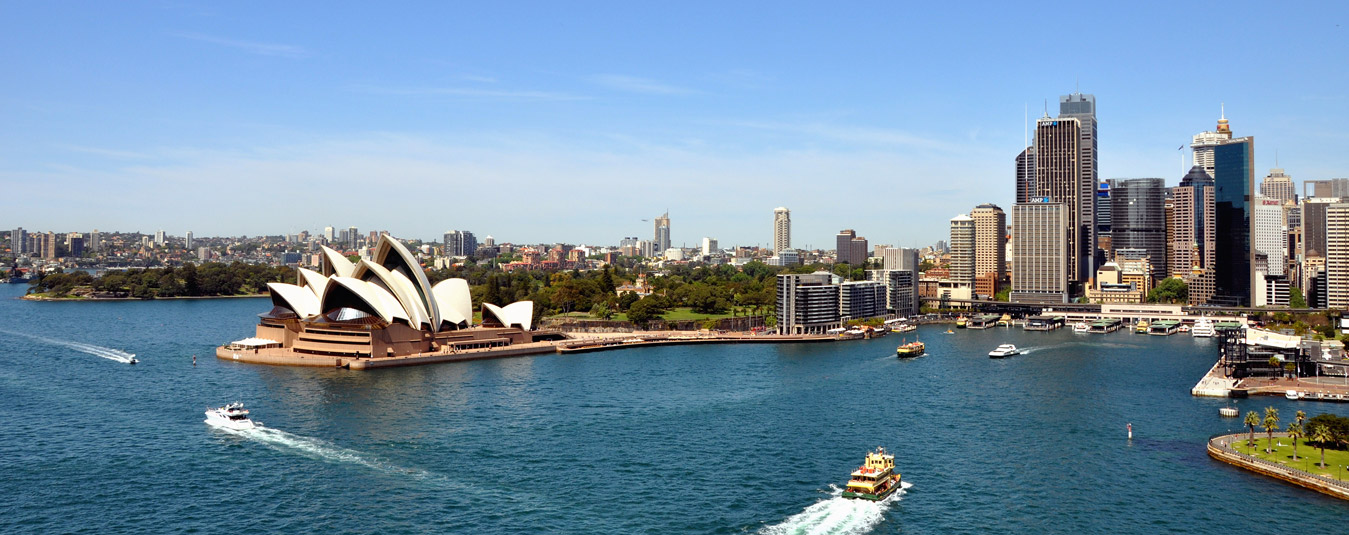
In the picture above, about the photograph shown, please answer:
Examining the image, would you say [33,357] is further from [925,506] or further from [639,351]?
[925,506]

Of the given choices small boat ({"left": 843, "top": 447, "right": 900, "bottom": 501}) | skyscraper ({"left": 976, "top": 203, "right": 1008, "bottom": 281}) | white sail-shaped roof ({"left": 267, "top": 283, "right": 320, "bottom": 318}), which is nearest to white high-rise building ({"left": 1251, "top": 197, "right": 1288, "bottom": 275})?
skyscraper ({"left": 976, "top": 203, "right": 1008, "bottom": 281})

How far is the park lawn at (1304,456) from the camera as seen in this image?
2148cm

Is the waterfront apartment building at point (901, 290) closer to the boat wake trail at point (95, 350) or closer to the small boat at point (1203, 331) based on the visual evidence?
the small boat at point (1203, 331)

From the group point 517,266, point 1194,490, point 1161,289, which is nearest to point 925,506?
point 1194,490

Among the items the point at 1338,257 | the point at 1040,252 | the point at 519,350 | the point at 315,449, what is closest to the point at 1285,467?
the point at 315,449

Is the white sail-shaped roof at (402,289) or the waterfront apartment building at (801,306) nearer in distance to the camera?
the white sail-shaped roof at (402,289)

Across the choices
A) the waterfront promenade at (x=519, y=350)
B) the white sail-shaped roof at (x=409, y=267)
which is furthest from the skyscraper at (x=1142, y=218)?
the white sail-shaped roof at (x=409, y=267)

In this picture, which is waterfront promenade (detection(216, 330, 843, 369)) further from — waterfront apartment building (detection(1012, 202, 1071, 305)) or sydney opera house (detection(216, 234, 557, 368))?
waterfront apartment building (detection(1012, 202, 1071, 305))

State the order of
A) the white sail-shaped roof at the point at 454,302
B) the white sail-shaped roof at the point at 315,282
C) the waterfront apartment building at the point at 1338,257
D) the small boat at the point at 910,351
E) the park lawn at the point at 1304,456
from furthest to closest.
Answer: the waterfront apartment building at the point at 1338,257
the small boat at the point at 910,351
the white sail-shaped roof at the point at 315,282
the white sail-shaped roof at the point at 454,302
the park lawn at the point at 1304,456

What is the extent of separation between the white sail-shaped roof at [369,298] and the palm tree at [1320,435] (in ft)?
109

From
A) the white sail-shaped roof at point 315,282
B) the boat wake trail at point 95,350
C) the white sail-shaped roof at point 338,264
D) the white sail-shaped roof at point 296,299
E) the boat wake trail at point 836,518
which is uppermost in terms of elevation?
the white sail-shaped roof at point 338,264

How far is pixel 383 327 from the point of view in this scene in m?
42.1

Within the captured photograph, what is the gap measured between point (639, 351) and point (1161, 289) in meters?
60.5

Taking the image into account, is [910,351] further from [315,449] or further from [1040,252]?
[1040,252]
